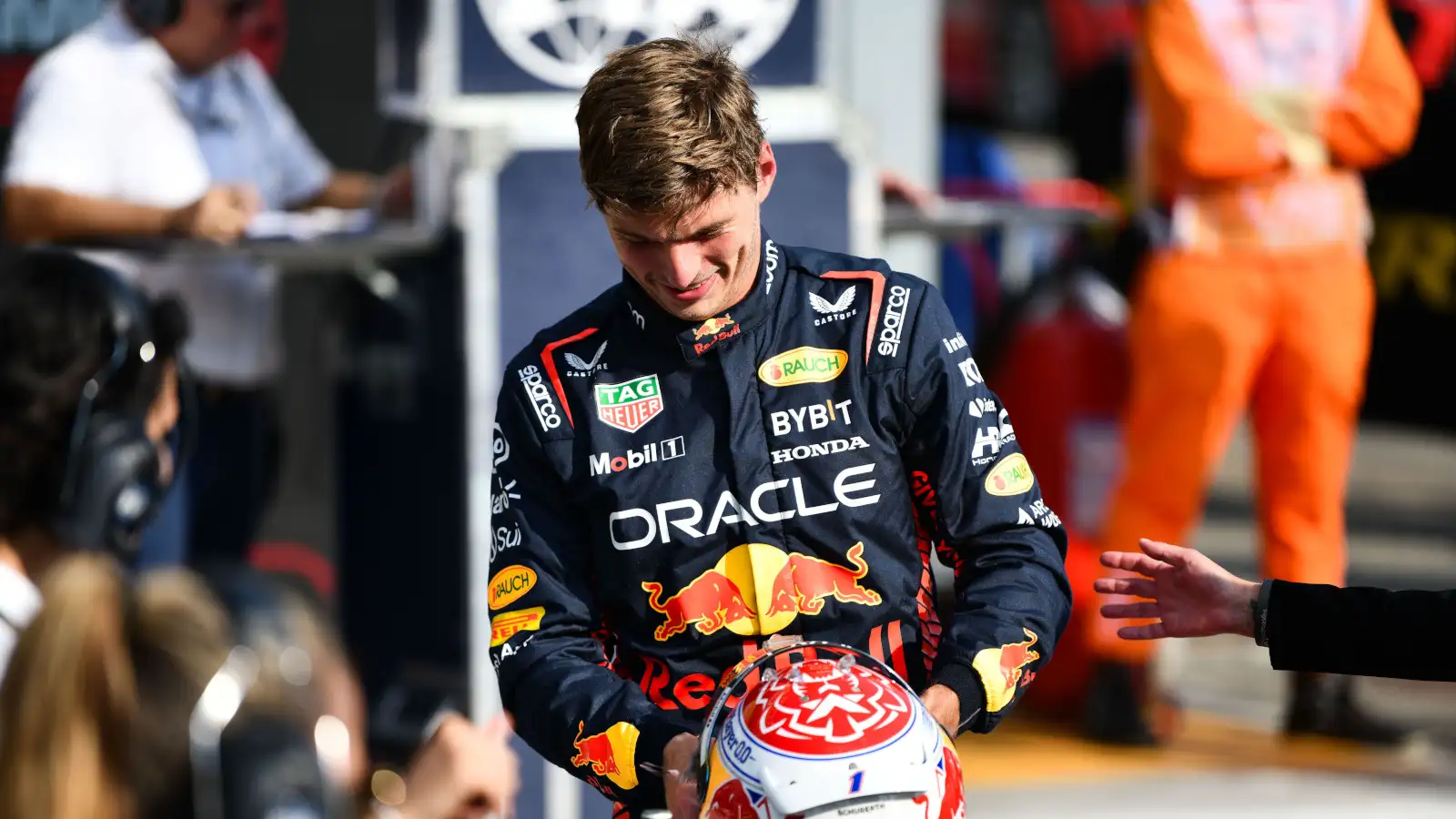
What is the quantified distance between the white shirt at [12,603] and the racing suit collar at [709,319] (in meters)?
0.84

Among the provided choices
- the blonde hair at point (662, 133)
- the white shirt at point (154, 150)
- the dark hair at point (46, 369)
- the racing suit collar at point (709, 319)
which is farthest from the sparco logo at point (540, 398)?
the white shirt at point (154, 150)

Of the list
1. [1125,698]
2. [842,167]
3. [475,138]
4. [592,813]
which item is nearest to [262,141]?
[475,138]

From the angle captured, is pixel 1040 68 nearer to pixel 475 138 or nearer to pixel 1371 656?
pixel 475 138

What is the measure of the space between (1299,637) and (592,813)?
6.55 feet

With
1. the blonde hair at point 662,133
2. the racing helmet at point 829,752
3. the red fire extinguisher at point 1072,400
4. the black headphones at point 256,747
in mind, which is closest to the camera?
the black headphones at point 256,747

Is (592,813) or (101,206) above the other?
(101,206)

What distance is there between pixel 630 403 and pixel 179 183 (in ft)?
8.15

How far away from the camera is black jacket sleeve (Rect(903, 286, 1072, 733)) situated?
2203 mm

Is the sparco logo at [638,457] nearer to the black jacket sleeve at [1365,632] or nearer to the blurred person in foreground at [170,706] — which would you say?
the blurred person in foreground at [170,706]

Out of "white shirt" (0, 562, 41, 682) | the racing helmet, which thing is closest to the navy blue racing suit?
the racing helmet

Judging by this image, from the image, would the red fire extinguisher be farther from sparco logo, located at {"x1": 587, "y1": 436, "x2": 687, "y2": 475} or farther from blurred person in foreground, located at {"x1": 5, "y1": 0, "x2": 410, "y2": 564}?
sparco logo, located at {"x1": 587, "y1": 436, "x2": 687, "y2": 475}

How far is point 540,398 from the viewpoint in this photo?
90.7 inches

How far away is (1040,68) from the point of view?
426 inches

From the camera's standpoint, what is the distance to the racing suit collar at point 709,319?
2.28 metres
